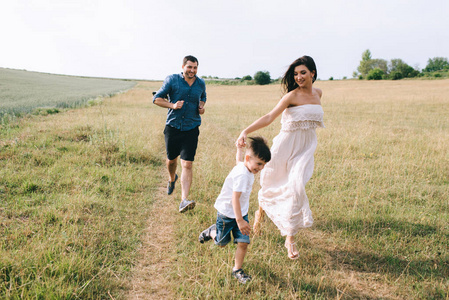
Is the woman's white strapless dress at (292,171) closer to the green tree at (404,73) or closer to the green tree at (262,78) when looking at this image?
the green tree at (404,73)

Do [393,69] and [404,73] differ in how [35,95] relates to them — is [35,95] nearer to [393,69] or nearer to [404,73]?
[404,73]

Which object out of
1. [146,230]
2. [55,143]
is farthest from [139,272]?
[55,143]

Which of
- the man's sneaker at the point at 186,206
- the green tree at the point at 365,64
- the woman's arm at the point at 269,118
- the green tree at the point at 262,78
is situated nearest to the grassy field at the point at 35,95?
the man's sneaker at the point at 186,206

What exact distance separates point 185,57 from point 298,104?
84.6 inches

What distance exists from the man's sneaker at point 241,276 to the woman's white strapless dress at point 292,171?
32.5 inches

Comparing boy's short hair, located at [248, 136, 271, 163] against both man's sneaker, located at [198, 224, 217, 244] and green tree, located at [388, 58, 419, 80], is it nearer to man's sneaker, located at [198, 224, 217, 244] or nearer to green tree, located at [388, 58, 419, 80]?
man's sneaker, located at [198, 224, 217, 244]

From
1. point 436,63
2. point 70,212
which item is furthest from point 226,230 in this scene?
point 436,63

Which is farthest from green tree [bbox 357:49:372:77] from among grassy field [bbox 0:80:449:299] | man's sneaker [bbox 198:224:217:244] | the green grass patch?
man's sneaker [bbox 198:224:217:244]

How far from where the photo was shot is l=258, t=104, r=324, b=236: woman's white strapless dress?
339cm

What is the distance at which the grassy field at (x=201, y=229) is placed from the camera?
2.82 m

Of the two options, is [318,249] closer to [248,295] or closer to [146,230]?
[248,295]

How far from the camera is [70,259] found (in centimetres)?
290

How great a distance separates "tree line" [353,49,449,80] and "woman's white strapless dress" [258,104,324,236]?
76.2 metres

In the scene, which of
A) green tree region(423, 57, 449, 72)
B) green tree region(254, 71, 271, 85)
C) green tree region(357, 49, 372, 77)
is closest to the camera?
green tree region(254, 71, 271, 85)
